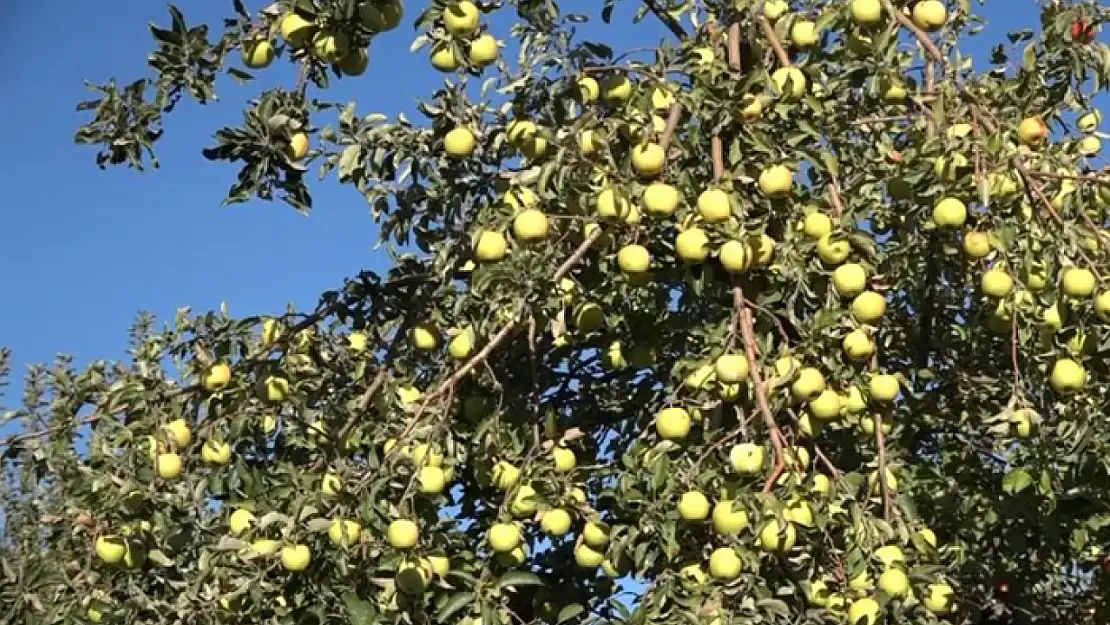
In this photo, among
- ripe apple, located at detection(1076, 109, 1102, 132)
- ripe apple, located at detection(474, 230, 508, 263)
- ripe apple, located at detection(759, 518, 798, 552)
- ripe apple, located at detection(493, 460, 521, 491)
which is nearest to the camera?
ripe apple, located at detection(759, 518, 798, 552)

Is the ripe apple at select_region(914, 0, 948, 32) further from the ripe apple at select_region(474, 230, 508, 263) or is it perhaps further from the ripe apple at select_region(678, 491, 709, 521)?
the ripe apple at select_region(678, 491, 709, 521)

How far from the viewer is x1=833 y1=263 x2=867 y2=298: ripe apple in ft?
9.25

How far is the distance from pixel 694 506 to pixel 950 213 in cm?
77

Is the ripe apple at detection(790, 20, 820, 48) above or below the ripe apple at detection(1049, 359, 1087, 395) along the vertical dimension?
above

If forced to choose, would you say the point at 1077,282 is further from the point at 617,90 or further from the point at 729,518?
the point at 617,90

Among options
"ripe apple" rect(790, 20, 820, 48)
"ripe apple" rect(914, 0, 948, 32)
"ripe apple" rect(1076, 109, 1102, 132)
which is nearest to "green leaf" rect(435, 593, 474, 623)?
"ripe apple" rect(790, 20, 820, 48)

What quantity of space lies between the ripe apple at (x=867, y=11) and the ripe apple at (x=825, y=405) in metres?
0.76

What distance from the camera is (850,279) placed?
9.26ft

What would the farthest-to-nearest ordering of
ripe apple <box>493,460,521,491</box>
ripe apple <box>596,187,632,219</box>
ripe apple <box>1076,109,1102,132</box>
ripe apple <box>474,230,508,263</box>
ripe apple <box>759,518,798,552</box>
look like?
ripe apple <box>1076,109,1102,132</box> < ripe apple <box>493,460,521,491</box> < ripe apple <box>474,230,508,263</box> < ripe apple <box>596,187,632,219</box> < ripe apple <box>759,518,798,552</box>

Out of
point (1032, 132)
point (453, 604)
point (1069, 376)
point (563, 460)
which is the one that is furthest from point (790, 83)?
point (453, 604)

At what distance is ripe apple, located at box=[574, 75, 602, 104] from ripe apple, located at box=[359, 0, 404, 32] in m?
0.56

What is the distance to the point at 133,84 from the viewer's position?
2840 millimetres

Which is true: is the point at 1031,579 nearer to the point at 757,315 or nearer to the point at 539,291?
the point at 757,315

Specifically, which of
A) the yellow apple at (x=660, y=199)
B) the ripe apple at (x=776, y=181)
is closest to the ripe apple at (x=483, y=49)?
the yellow apple at (x=660, y=199)
